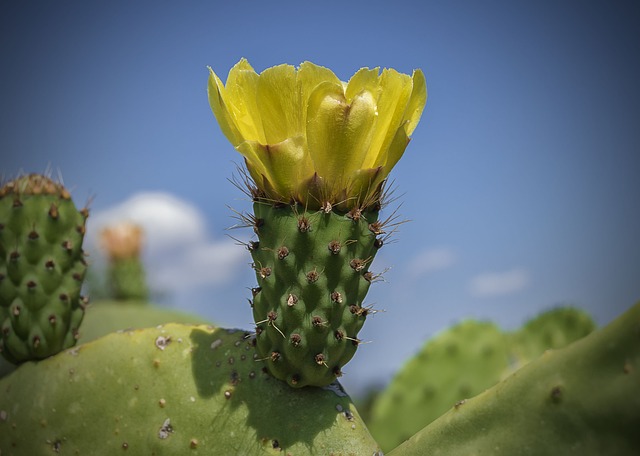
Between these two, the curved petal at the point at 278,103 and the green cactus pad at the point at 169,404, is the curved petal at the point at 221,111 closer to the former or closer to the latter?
the curved petal at the point at 278,103

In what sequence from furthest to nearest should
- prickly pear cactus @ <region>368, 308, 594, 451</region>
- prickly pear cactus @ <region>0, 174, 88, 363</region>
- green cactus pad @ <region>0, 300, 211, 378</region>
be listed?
green cactus pad @ <region>0, 300, 211, 378</region>
prickly pear cactus @ <region>368, 308, 594, 451</region>
prickly pear cactus @ <region>0, 174, 88, 363</region>

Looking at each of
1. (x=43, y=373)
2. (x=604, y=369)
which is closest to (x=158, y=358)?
(x=43, y=373)

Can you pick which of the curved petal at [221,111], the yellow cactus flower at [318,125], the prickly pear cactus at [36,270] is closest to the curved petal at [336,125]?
the yellow cactus flower at [318,125]

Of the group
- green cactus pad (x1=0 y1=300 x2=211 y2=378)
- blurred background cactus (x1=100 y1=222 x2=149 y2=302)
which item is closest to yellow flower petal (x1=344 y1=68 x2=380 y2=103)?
green cactus pad (x1=0 y1=300 x2=211 y2=378)

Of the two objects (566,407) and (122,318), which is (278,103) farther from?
(122,318)

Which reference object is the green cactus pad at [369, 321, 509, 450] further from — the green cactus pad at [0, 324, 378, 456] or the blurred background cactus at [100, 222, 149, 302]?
the blurred background cactus at [100, 222, 149, 302]
